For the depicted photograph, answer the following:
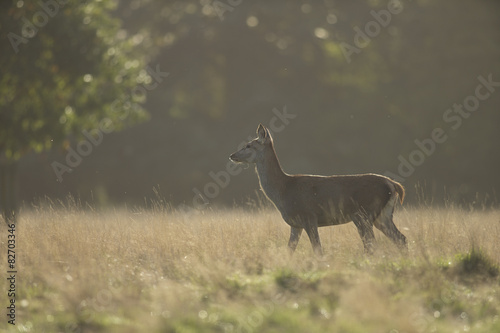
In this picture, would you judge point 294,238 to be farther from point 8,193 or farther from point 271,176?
point 8,193

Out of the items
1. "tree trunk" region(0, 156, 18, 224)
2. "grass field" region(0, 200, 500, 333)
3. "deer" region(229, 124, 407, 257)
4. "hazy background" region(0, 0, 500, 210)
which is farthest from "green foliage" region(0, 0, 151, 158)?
"hazy background" region(0, 0, 500, 210)

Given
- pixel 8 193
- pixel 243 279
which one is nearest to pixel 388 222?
pixel 243 279

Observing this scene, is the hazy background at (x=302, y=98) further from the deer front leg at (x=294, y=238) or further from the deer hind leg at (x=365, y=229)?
the deer hind leg at (x=365, y=229)

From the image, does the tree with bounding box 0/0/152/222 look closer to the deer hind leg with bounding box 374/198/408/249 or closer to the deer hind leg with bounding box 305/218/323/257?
the deer hind leg with bounding box 305/218/323/257

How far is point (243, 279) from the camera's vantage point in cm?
746

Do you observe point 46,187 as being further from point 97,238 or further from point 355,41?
point 97,238

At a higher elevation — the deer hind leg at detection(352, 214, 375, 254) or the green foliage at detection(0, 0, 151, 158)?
the green foliage at detection(0, 0, 151, 158)

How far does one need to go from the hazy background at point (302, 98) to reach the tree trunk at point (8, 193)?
31.9 feet

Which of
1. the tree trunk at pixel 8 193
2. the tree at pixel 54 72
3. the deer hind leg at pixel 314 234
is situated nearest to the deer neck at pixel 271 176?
the deer hind leg at pixel 314 234

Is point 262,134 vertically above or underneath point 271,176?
above

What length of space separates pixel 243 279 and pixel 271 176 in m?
3.15

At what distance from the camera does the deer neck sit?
1023 centimetres

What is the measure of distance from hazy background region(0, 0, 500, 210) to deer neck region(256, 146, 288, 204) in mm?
16216

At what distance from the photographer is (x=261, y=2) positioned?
30.6 m
